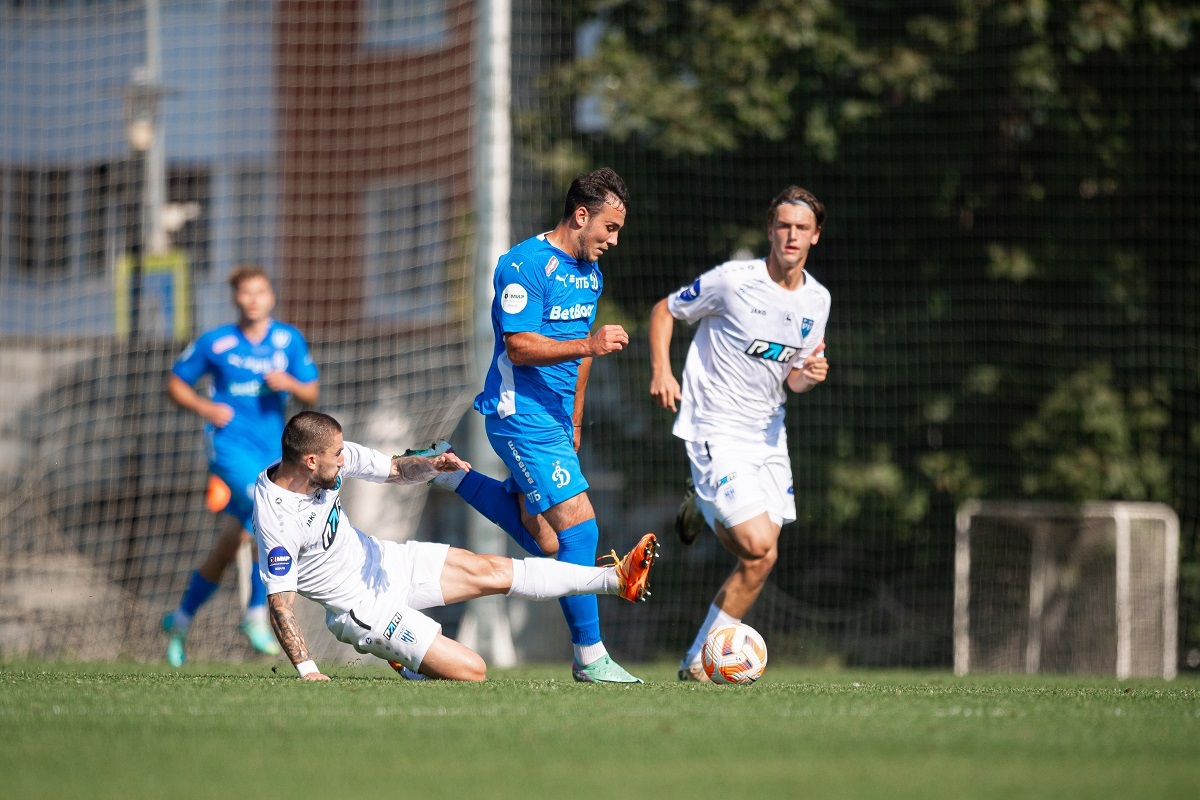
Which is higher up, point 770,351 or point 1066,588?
point 770,351

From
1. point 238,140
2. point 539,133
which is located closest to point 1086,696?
point 539,133

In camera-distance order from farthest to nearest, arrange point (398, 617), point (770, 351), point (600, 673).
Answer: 1. point (770, 351)
2. point (600, 673)
3. point (398, 617)

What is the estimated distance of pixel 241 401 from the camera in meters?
8.75

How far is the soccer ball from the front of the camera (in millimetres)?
6281

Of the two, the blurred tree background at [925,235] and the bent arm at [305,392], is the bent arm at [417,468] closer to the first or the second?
the bent arm at [305,392]

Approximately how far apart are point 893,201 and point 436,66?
4.10m

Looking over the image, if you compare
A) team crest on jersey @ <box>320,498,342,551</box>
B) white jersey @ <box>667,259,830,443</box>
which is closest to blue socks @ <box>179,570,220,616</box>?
team crest on jersey @ <box>320,498,342,551</box>

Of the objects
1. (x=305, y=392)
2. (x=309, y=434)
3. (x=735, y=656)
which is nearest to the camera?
(x=309, y=434)

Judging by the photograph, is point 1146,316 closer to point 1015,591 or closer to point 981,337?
point 981,337

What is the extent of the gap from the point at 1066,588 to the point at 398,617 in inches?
313

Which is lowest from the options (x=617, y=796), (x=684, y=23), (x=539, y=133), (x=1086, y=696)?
(x=1086, y=696)

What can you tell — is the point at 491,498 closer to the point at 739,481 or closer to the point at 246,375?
the point at 739,481

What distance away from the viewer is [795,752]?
418 centimetres

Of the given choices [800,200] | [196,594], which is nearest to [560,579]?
[800,200]
